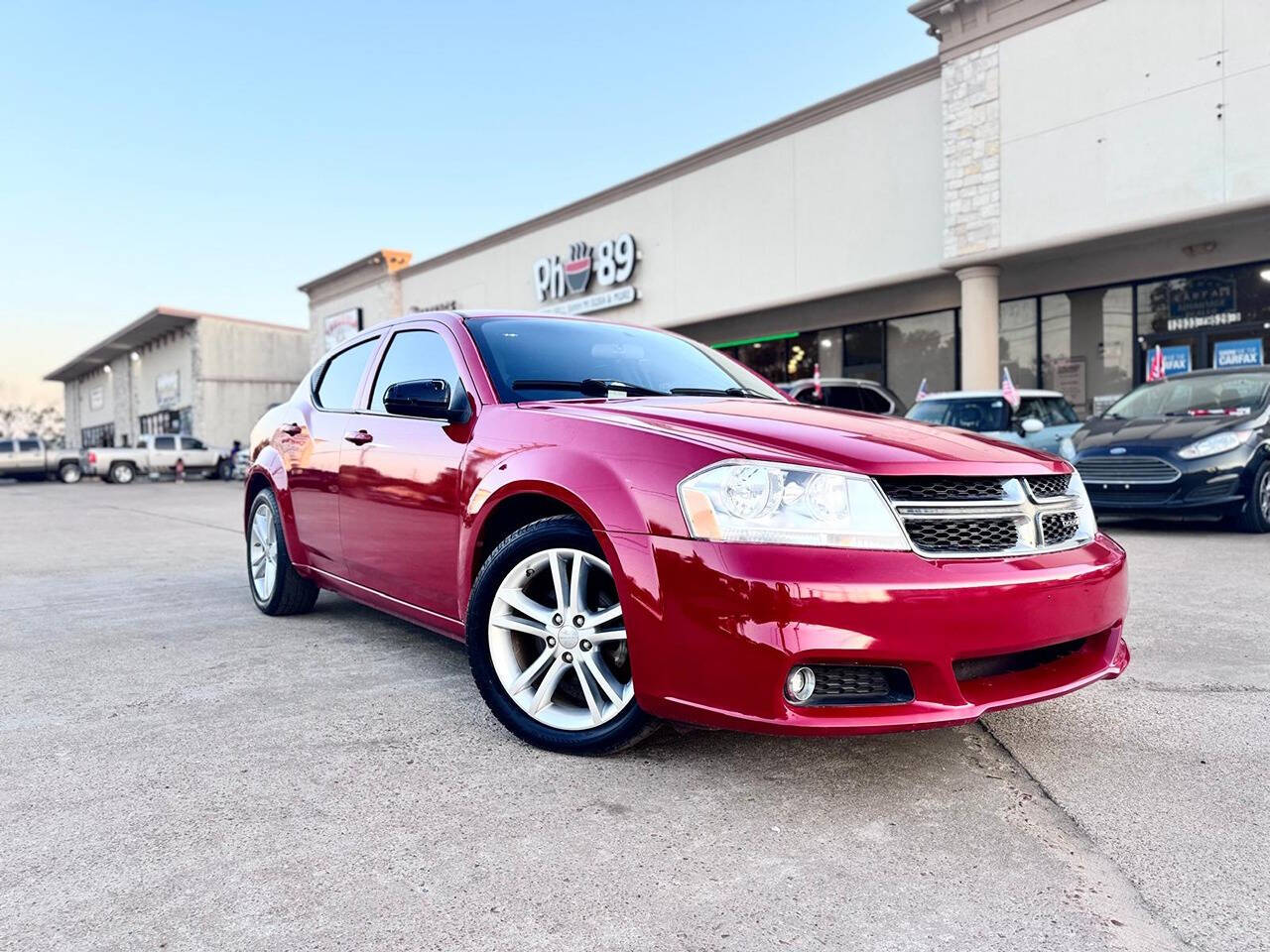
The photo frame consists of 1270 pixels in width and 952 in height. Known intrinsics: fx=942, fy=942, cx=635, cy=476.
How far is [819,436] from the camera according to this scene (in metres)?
2.78

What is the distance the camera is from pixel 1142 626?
4688mm

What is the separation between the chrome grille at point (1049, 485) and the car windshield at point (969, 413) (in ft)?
26.6

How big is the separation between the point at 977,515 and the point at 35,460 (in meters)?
35.9

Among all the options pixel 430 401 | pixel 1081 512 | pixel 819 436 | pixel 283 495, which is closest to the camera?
pixel 819 436

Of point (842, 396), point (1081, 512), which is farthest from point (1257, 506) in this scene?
point (1081, 512)

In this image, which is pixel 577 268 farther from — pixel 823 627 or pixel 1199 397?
pixel 823 627

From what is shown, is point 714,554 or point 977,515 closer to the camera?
point 714,554

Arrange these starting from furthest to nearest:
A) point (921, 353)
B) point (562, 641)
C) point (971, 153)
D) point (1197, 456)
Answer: point (921, 353)
point (971, 153)
point (1197, 456)
point (562, 641)

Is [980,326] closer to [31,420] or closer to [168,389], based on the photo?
[168,389]

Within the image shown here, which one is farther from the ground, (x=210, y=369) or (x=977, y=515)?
(x=210, y=369)

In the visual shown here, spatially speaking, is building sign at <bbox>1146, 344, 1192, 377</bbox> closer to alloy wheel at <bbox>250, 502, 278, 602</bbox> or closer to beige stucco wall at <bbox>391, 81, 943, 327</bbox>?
beige stucco wall at <bbox>391, 81, 943, 327</bbox>

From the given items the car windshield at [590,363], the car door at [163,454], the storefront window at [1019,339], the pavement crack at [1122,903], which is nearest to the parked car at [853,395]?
the storefront window at [1019,339]

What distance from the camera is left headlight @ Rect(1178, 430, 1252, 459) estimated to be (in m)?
8.38

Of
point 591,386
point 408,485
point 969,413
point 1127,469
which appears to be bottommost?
point 1127,469
